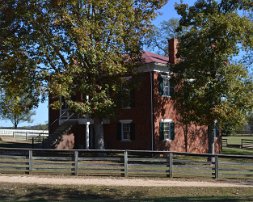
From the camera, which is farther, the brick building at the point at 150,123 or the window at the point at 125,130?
the window at the point at 125,130

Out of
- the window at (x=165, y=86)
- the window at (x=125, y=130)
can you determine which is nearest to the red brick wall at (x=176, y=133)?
the window at (x=165, y=86)

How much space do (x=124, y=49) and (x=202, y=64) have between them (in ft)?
16.5

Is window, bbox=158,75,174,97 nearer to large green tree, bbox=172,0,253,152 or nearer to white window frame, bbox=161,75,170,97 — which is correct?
white window frame, bbox=161,75,170,97

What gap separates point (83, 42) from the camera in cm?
2527

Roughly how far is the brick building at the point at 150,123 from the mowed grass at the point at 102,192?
50.7 feet

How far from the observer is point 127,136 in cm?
3538

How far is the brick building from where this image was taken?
3341cm

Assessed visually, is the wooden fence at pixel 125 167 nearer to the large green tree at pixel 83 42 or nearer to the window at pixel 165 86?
the large green tree at pixel 83 42

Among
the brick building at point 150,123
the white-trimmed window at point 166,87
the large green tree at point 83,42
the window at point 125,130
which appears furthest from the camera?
the window at point 125,130

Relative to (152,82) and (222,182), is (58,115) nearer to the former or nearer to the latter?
(152,82)

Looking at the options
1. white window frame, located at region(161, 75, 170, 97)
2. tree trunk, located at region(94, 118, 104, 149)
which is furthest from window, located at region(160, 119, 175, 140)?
tree trunk, located at region(94, 118, 104, 149)

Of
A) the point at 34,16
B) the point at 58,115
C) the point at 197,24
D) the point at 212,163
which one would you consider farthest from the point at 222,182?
the point at 58,115

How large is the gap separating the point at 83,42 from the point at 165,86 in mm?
10706

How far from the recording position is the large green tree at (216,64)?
2633 cm
